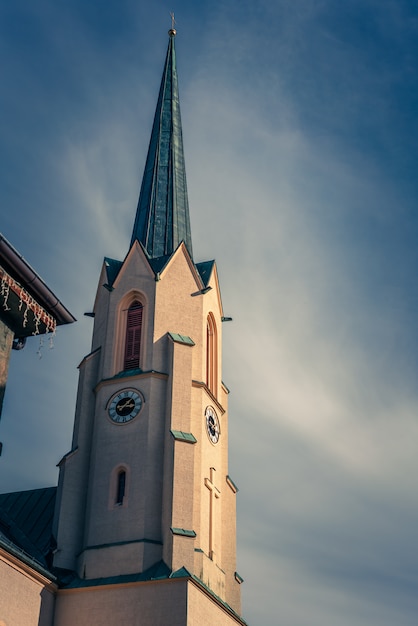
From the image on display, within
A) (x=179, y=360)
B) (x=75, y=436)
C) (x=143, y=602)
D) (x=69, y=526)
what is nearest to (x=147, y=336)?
(x=179, y=360)

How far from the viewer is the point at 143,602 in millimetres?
32969

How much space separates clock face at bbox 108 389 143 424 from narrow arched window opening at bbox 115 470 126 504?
2249mm

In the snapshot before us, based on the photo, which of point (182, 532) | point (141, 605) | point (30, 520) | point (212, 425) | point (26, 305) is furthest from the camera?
point (212, 425)

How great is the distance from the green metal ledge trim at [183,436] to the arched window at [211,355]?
4728 mm

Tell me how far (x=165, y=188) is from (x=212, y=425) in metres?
14.3

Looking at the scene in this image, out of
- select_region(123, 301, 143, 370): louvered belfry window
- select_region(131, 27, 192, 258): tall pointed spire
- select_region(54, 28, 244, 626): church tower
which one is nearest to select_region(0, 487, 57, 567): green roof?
select_region(54, 28, 244, 626): church tower

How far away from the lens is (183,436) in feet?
122

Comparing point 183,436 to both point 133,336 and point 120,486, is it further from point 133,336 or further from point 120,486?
point 133,336

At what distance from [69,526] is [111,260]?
45.0 ft

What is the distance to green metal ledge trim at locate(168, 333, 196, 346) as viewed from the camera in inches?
1569

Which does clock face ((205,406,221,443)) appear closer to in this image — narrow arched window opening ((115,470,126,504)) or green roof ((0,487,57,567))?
narrow arched window opening ((115,470,126,504))

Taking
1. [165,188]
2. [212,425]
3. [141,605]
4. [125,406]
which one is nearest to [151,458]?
[125,406]

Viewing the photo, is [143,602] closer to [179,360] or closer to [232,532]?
[232,532]

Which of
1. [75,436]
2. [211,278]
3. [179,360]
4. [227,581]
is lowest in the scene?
[227,581]
